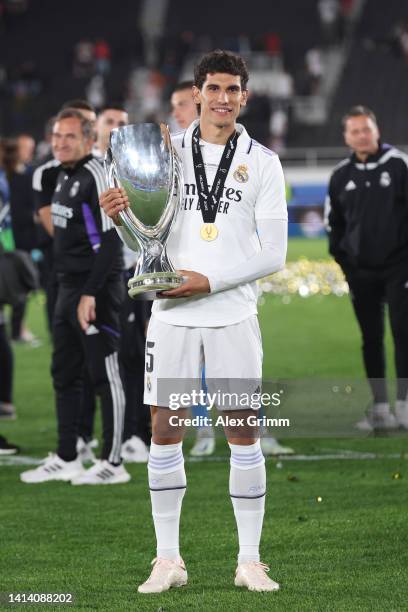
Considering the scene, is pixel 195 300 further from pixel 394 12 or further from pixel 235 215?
pixel 394 12

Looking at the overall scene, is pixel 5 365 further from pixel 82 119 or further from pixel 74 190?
pixel 82 119

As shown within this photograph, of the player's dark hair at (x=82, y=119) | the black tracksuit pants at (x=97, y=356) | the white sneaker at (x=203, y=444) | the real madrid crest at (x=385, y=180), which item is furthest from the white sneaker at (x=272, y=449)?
the player's dark hair at (x=82, y=119)

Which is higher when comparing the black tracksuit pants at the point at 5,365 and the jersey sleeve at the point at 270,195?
the jersey sleeve at the point at 270,195

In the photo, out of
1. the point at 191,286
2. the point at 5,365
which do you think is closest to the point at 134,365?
the point at 5,365

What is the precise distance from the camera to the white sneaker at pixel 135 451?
7.50 meters

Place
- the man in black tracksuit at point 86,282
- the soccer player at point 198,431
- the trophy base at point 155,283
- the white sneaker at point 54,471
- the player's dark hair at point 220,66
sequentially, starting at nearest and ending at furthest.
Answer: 1. the trophy base at point 155,283
2. the player's dark hair at point 220,66
3. the man in black tracksuit at point 86,282
4. the white sneaker at point 54,471
5. the soccer player at point 198,431

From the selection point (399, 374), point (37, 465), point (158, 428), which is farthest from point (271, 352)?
point (158, 428)

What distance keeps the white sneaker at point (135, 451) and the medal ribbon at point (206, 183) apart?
3.04 m

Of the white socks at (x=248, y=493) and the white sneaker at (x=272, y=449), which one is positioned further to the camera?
the white sneaker at (x=272, y=449)

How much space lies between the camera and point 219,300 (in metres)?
4.72

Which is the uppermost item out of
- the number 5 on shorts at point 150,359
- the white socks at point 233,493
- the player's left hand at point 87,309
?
the number 5 on shorts at point 150,359

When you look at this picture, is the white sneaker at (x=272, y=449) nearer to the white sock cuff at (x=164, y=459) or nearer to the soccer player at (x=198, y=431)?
the soccer player at (x=198, y=431)

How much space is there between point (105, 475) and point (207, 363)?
88.5 inches

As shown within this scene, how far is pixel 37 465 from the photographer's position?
291 inches
